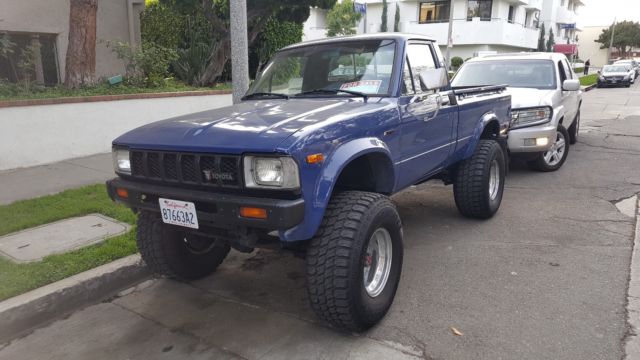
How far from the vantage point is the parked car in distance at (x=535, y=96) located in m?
7.02

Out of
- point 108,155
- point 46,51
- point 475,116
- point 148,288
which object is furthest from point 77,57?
point 475,116

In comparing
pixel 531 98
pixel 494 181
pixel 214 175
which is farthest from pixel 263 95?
pixel 531 98

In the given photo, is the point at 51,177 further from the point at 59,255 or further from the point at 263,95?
the point at 263,95

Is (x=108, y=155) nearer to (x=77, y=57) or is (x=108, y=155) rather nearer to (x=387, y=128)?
(x=77, y=57)

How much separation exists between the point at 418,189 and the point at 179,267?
3.99 metres

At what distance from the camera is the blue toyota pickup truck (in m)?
2.82

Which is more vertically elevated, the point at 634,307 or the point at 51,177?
the point at 51,177

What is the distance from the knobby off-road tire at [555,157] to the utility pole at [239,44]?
474cm

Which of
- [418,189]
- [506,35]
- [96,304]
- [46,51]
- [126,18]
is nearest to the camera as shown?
[96,304]

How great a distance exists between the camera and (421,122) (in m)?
4.09

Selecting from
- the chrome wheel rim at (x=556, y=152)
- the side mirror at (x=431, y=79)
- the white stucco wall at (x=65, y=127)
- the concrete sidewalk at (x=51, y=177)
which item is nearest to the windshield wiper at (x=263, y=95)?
the side mirror at (x=431, y=79)

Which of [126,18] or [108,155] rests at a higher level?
[126,18]

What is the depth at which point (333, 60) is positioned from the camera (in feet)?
13.9

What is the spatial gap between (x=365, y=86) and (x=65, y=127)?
5801 mm
